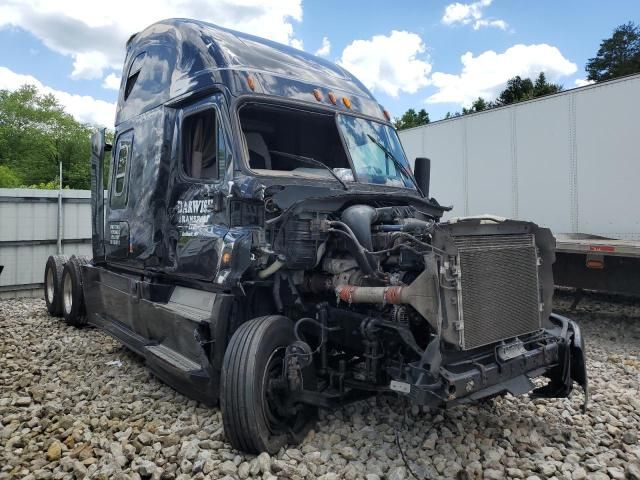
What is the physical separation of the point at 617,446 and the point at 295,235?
2.78 meters

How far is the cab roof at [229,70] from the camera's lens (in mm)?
4699

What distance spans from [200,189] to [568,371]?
3.38 meters

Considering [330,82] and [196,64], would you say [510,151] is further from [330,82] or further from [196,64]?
[196,64]

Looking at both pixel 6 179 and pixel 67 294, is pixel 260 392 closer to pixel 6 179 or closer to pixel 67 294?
pixel 67 294

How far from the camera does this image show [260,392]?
11.9 feet

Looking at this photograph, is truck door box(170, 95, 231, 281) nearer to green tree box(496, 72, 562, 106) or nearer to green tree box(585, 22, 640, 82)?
green tree box(496, 72, 562, 106)

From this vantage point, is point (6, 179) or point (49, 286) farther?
point (6, 179)

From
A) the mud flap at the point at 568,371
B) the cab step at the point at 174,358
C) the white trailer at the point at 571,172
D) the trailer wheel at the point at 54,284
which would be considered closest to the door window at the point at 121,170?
the cab step at the point at 174,358

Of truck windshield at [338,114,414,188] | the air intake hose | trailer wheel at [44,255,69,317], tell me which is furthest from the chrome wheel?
the air intake hose

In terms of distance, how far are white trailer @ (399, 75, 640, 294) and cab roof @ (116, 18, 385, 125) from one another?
3.50 m

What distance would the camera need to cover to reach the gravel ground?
3459 millimetres

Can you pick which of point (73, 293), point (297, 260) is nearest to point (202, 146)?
point (297, 260)

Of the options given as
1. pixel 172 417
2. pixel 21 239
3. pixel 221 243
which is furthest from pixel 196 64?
pixel 21 239

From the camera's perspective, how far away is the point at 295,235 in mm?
4141
